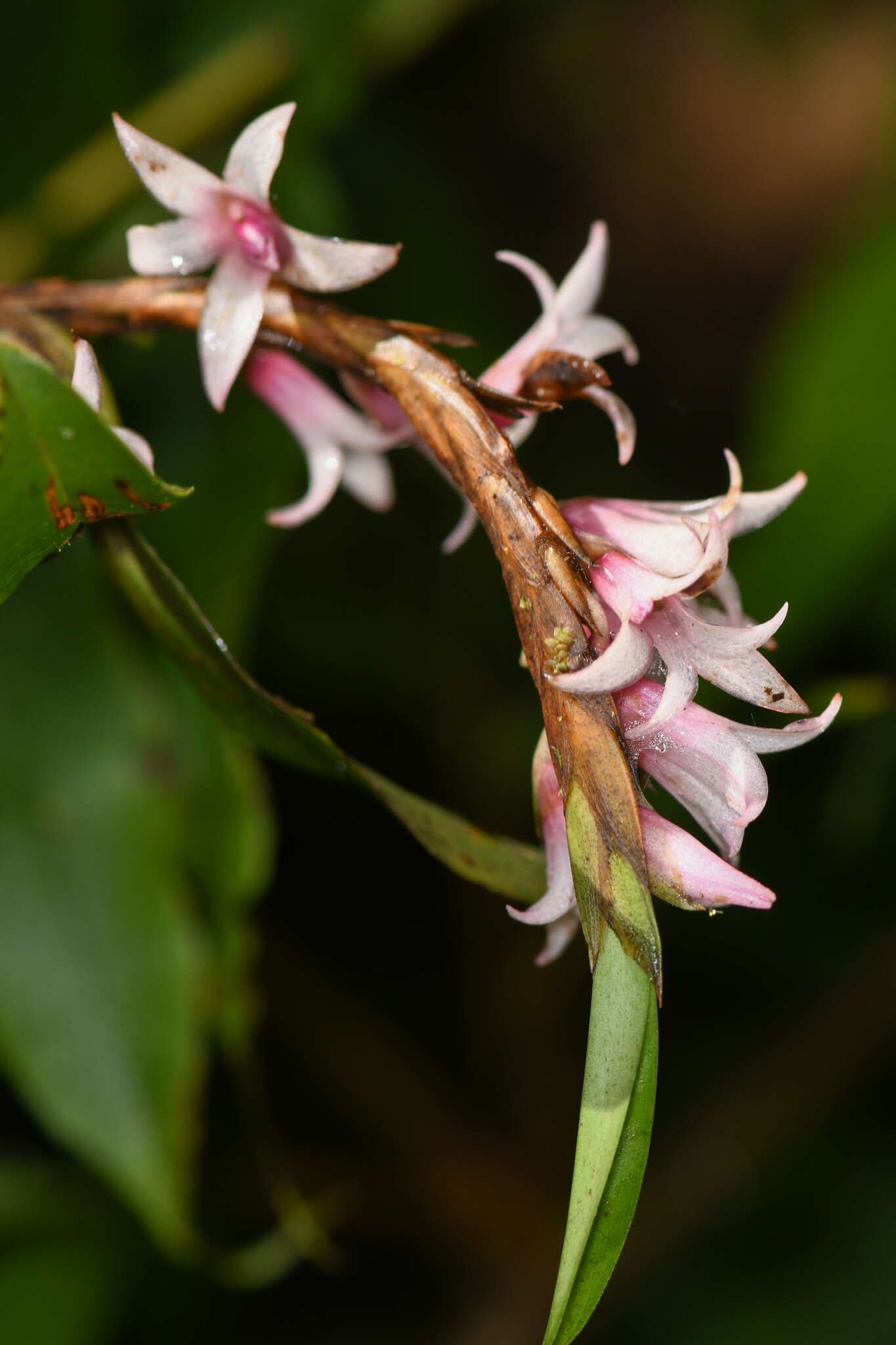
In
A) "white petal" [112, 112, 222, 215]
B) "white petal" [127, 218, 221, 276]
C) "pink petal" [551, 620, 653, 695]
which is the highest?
"white petal" [112, 112, 222, 215]

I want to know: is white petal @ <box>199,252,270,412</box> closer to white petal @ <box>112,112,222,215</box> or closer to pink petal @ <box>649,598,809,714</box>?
white petal @ <box>112,112,222,215</box>

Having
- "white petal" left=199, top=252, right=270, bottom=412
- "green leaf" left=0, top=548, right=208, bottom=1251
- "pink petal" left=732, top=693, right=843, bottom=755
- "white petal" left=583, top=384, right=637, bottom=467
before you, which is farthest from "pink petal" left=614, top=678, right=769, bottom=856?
"green leaf" left=0, top=548, right=208, bottom=1251

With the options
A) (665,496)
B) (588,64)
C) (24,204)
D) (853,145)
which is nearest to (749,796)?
(24,204)

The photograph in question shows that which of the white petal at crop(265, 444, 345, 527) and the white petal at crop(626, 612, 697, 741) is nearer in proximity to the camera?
the white petal at crop(626, 612, 697, 741)

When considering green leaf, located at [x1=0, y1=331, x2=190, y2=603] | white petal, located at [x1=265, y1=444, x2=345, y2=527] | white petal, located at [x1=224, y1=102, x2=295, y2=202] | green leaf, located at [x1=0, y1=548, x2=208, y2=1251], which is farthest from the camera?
green leaf, located at [x1=0, y1=548, x2=208, y2=1251]

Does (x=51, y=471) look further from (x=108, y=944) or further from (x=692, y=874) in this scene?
(x=108, y=944)

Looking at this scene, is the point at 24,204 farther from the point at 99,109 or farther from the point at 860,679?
the point at 860,679

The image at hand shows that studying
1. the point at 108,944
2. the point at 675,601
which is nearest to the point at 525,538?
the point at 675,601
